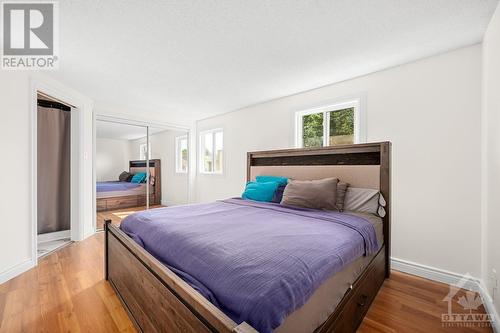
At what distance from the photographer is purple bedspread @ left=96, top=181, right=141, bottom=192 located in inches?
152

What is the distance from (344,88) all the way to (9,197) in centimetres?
407

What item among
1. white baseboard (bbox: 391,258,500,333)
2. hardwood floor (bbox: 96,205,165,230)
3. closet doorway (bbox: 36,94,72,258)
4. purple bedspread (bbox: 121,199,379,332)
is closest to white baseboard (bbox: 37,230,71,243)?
closet doorway (bbox: 36,94,72,258)

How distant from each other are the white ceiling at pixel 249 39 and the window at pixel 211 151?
5.84ft

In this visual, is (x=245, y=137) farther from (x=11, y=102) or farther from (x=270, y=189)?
(x=11, y=102)

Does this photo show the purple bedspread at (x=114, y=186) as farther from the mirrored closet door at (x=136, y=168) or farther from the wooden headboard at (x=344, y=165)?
the wooden headboard at (x=344, y=165)

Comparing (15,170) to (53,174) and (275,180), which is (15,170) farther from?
(275,180)

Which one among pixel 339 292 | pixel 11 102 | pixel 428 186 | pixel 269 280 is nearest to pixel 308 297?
pixel 269 280

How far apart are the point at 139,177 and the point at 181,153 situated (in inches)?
45.0

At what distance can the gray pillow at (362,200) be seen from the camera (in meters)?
2.25


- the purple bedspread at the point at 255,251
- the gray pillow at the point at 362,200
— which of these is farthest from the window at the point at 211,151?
the gray pillow at the point at 362,200

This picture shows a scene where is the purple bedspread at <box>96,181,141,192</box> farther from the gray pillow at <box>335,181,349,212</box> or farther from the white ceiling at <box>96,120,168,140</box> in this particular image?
the gray pillow at <box>335,181,349,212</box>

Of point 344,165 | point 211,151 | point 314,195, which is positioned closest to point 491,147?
point 344,165

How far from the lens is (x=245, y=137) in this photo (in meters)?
4.18

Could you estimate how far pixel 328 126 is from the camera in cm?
311
